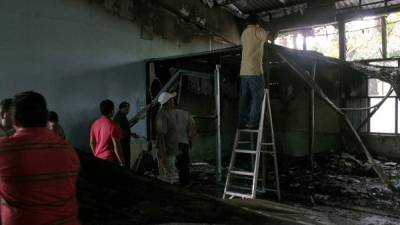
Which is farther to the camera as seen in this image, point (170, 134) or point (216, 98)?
point (216, 98)

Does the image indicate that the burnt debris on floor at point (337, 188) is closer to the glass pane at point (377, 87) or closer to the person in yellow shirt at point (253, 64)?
the person in yellow shirt at point (253, 64)

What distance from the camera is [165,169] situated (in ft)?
19.7

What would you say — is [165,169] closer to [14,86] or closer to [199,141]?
[14,86]

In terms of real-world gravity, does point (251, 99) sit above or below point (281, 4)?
below

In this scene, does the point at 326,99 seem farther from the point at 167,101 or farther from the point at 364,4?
the point at 364,4

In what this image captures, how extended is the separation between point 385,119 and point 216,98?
575 centimetres

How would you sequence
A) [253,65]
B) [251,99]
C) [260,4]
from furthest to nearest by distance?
1. [260,4]
2. [251,99]
3. [253,65]

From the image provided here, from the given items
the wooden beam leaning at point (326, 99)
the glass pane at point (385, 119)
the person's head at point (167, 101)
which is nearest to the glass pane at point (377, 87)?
the glass pane at point (385, 119)

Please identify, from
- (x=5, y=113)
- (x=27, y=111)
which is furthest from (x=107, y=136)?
(x=27, y=111)

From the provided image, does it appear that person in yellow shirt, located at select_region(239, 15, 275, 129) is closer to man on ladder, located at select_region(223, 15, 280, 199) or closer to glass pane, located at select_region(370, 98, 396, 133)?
man on ladder, located at select_region(223, 15, 280, 199)

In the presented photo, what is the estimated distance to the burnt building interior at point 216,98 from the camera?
3109 mm

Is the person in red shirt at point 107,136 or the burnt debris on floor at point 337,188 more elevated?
the person in red shirt at point 107,136

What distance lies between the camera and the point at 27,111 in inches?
74.0

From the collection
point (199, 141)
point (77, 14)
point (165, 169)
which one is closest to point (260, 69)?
point (165, 169)
